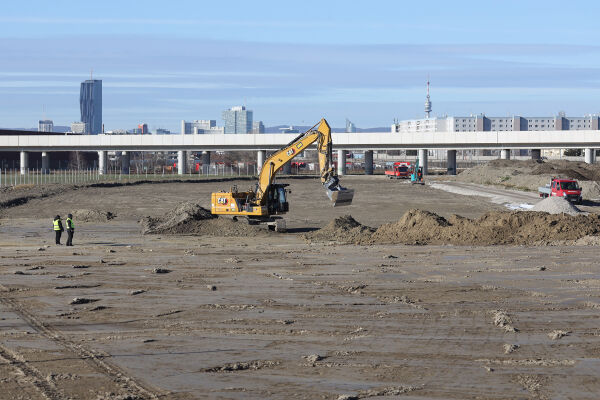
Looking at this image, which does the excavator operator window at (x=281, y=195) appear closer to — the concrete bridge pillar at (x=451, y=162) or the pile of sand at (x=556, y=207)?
the pile of sand at (x=556, y=207)

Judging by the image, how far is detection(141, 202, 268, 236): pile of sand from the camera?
3769 cm

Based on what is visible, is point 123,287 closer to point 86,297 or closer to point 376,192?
point 86,297

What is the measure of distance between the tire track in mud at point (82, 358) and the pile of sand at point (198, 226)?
784 inches

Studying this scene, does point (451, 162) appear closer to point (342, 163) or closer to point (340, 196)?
point (342, 163)

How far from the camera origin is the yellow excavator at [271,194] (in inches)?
1419

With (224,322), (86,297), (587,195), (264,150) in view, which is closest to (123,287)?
(86,297)

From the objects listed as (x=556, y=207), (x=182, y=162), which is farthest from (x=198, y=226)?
(x=182, y=162)

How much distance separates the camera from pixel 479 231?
110 feet

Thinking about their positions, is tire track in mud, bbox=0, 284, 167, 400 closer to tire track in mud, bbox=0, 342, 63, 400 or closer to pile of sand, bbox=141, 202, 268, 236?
tire track in mud, bbox=0, 342, 63, 400

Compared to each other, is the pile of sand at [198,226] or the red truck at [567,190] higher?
the red truck at [567,190]

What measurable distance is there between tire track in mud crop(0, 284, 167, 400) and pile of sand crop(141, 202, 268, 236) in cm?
1992

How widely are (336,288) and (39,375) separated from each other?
10.3 meters

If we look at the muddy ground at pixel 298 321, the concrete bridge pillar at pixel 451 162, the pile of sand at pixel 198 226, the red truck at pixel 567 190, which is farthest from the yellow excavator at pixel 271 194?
the concrete bridge pillar at pixel 451 162

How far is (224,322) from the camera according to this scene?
17.5 metres
